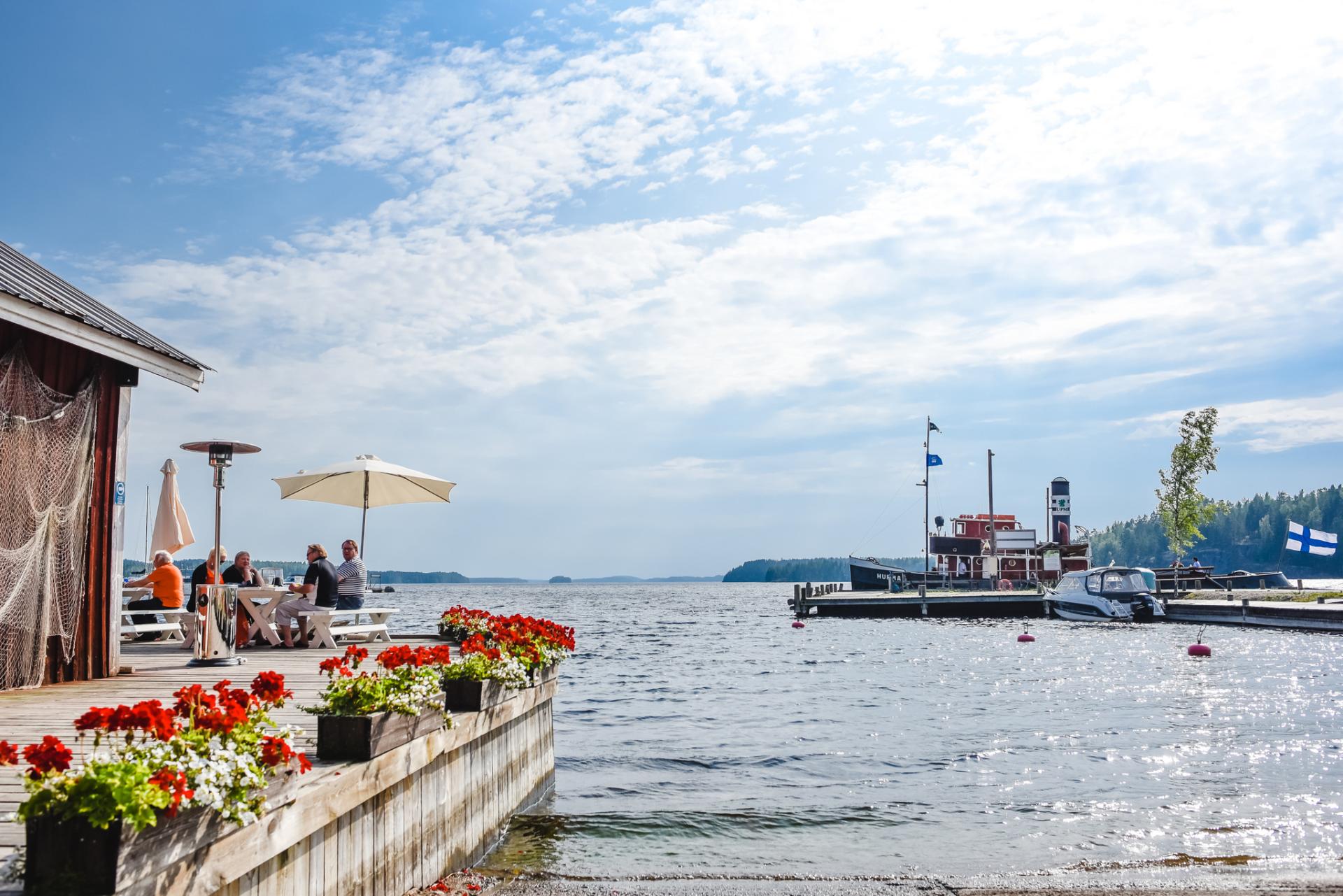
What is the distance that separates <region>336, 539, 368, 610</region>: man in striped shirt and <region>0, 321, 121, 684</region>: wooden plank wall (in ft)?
13.0

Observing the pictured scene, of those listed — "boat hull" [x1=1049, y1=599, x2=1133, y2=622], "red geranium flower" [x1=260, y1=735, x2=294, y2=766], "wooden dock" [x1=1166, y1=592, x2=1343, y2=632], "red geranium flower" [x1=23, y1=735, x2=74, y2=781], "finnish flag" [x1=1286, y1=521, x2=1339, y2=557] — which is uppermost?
"finnish flag" [x1=1286, y1=521, x2=1339, y2=557]

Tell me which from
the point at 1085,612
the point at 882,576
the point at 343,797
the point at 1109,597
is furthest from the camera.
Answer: the point at 882,576

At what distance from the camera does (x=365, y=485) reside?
16078 mm

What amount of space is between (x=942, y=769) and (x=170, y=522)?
38.5 feet

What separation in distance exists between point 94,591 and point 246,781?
22.4ft

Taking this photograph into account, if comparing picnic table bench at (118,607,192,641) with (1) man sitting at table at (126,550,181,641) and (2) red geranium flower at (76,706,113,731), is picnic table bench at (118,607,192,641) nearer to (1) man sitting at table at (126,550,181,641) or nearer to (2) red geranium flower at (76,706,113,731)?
(1) man sitting at table at (126,550,181,641)

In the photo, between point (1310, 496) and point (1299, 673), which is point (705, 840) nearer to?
point (1299, 673)

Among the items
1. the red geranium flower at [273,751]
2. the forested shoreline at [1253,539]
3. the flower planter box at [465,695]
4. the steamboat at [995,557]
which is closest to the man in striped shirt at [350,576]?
the flower planter box at [465,695]

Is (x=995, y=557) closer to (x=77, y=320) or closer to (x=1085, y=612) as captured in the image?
(x=1085, y=612)

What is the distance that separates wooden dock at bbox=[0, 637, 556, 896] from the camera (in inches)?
186

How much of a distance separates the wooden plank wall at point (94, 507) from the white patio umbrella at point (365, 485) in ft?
15.8

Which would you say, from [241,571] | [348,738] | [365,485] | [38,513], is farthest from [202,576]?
[348,738]

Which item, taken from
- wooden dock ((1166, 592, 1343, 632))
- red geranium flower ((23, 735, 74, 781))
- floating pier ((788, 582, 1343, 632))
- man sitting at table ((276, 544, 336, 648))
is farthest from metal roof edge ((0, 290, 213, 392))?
floating pier ((788, 582, 1343, 632))

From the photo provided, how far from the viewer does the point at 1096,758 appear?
1509 cm
